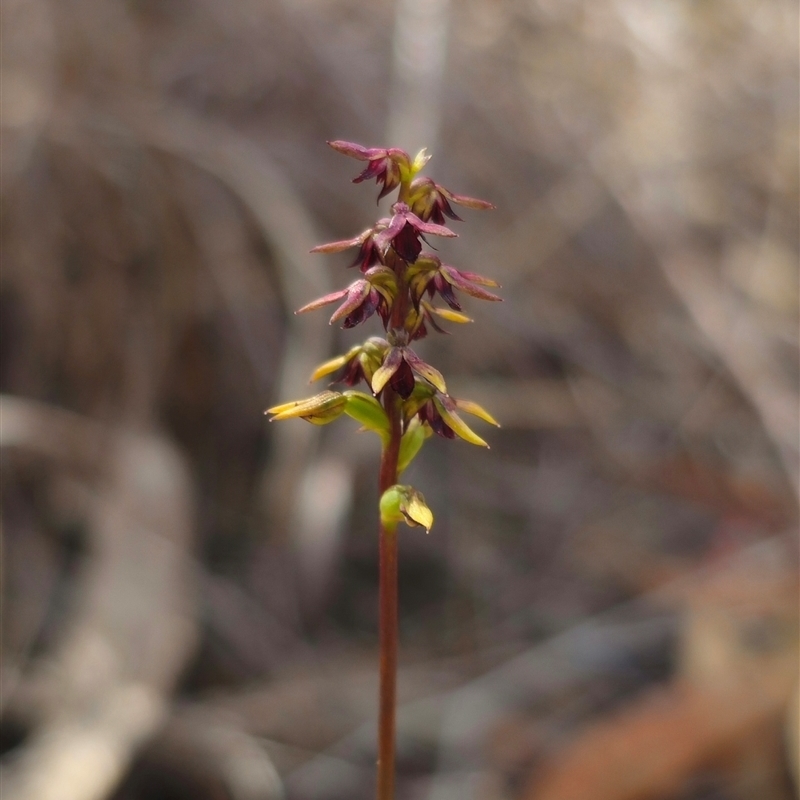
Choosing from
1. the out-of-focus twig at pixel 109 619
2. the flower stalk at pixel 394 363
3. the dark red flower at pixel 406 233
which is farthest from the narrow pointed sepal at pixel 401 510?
the out-of-focus twig at pixel 109 619

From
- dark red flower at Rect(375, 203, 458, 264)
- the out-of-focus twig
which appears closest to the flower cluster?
dark red flower at Rect(375, 203, 458, 264)

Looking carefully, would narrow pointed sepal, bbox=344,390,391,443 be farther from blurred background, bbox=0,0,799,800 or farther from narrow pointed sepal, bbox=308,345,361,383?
blurred background, bbox=0,0,799,800

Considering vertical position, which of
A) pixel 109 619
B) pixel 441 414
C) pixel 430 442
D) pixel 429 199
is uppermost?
pixel 430 442

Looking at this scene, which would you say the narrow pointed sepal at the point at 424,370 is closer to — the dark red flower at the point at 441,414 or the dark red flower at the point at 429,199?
the dark red flower at the point at 441,414

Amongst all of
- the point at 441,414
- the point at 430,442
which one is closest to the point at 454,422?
the point at 441,414

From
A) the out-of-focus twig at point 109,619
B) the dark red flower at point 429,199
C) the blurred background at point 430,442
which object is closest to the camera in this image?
the dark red flower at point 429,199

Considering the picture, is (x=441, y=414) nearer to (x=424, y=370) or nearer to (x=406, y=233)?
(x=424, y=370)

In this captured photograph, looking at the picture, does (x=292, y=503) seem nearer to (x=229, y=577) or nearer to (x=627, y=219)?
(x=229, y=577)

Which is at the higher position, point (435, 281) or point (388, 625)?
point (435, 281)
